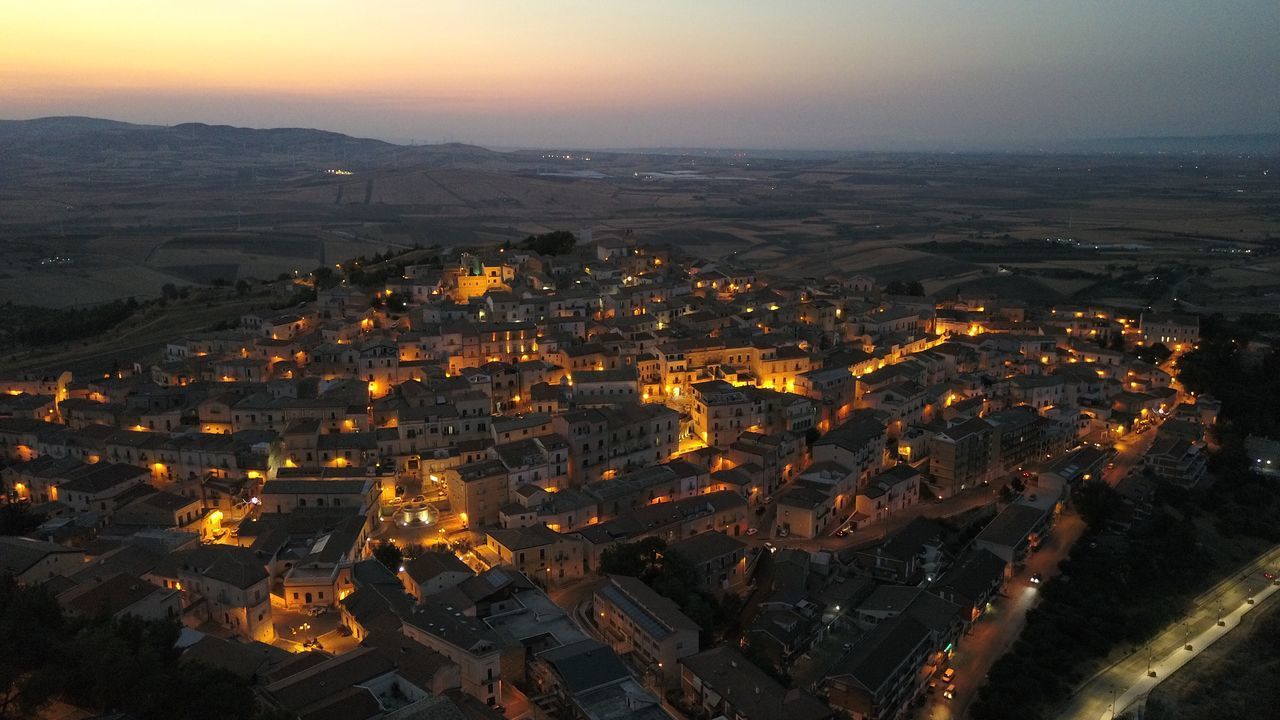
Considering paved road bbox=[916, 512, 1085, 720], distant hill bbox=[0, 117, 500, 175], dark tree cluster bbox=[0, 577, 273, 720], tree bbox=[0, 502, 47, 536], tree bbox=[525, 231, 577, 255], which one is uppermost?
distant hill bbox=[0, 117, 500, 175]

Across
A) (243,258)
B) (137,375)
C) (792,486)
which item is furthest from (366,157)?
(792,486)

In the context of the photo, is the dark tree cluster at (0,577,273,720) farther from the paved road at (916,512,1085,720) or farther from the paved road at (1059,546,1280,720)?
the paved road at (1059,546,1280,720)

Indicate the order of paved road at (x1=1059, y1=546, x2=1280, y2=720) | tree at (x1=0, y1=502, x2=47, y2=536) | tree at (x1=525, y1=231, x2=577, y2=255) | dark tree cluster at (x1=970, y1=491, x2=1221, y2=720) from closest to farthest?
dark tree cluster at (x1=970, y1=491, x2=1221, y2=720)
paved road at (x1=1059, y1=546, x2=1280, y2=720)
tree at (x1=0, y1=502, x2=47, y2=536)
tree at (x1=525, y1=231, x2=577, y2=255)

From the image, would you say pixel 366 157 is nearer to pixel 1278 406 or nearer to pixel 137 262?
pixel 137 262

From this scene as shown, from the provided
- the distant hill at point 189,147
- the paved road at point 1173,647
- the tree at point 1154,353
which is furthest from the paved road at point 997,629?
the distant hill at point 189,147

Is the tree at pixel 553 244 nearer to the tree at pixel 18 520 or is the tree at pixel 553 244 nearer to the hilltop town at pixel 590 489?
the hilltop town at pixel 590 489

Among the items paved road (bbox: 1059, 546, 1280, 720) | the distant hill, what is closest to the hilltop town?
paved road (bbox: 1059, 546, 1280, 720)
